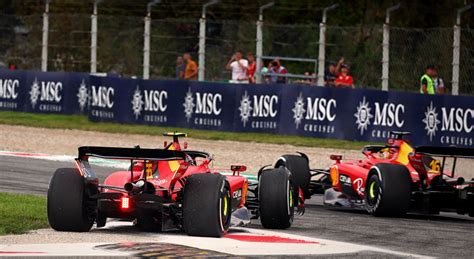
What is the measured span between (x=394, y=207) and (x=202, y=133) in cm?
1405

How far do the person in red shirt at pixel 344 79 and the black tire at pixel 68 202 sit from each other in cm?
1747

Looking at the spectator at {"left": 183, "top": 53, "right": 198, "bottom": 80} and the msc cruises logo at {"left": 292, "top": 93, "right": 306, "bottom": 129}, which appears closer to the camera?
the msc cruises logo at {"left": 292, "top": 93, "right": 306, "bottom": 129}

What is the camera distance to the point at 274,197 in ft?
41.3

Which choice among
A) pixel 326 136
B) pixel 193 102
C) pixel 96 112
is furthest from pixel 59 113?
pixel 326 136

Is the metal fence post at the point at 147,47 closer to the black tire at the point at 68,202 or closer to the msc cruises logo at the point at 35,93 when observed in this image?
the msc cruises logo at the point at 35,93

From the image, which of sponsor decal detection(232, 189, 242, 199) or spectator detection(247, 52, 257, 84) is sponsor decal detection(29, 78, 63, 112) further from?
sponsor decal detection(232, 189, 242, 199)

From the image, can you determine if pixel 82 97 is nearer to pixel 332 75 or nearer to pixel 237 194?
pixel 332 75

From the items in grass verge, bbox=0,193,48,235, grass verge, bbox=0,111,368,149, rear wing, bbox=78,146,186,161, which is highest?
rear wing, bbox=78,146,186,161

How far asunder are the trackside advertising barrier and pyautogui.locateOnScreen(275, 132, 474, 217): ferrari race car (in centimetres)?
896

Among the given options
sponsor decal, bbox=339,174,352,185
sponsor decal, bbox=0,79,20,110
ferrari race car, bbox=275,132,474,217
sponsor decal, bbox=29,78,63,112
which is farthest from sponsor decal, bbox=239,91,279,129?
sponsor decal, bbox=339,174,352,185

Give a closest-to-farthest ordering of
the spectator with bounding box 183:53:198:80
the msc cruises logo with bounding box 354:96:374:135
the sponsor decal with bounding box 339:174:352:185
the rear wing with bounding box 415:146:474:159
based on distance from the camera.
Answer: the rear wing with bounding box 415:146:474:159, the sponsor decal with bounding box 339:174:352:185, the msc cruises logo with bounding box 354:96:374:135, the spectator with bounding box 183:53:198:80

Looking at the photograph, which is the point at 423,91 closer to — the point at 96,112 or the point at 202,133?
the point at 202,133

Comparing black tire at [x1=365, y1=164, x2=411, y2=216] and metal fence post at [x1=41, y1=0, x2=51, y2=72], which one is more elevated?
metal fence post at [x1=41, y1=0, x2=51, y2=72]

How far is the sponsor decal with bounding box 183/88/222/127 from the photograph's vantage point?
94.4ft
